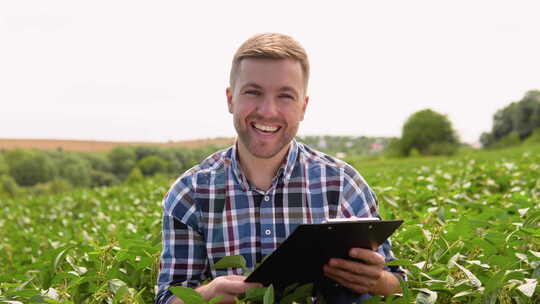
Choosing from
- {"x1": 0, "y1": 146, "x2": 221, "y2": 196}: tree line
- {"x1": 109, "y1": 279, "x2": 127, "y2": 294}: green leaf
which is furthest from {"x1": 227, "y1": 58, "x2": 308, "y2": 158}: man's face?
{"x1": 0, "y1": 146, "x2": 221, "y2": 196}: tree line

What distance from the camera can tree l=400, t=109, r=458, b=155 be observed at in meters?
52.2

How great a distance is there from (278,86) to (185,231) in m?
0.67

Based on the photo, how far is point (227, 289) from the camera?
1775 millimetres

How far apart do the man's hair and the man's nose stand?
0.16 m

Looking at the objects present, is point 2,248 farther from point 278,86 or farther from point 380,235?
point 380,235

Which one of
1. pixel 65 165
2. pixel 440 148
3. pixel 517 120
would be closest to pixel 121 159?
pixel 65 165

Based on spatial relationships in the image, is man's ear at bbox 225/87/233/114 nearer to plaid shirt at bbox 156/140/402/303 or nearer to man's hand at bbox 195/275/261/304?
plaid shirt at bbox 156/140/402/303

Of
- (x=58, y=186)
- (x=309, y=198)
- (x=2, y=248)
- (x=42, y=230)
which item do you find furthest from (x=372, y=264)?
(x=58, y=186)

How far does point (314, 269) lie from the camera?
1.81 m

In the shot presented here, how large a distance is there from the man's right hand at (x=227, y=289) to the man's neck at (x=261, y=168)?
468 millimetres

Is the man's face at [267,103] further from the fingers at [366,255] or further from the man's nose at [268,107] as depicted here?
the fingers at [366,255]

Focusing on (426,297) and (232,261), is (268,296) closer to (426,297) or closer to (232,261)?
(232,261)

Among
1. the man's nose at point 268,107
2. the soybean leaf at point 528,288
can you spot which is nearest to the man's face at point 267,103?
the man's nose at point 268,107

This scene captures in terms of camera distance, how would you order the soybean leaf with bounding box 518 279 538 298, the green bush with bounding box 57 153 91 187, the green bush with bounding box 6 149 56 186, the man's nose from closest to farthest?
the soybean leaf with bounding box 518 279 538 298, the man's nose, the green bush with bounding box 6 149 56 186, the green bush with bounding box 57 153 91 187
